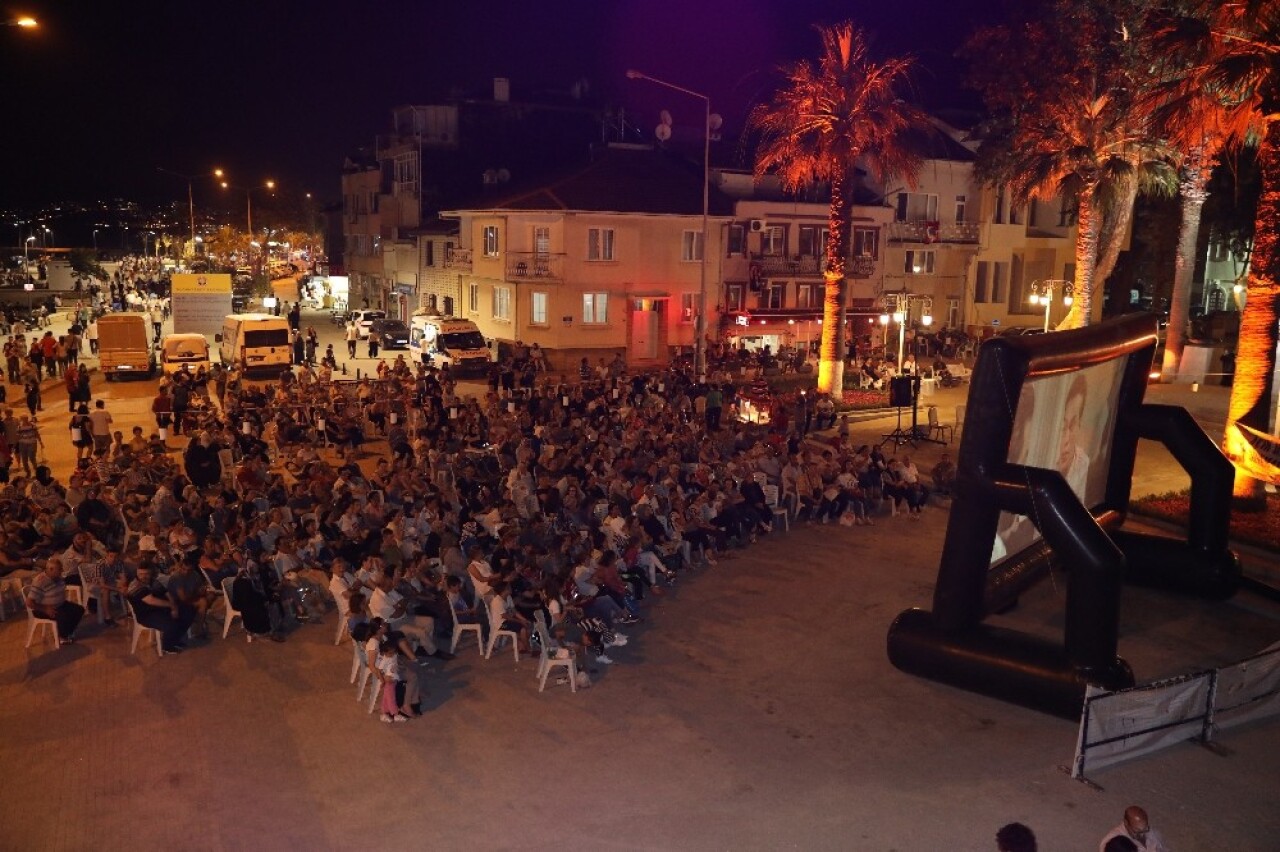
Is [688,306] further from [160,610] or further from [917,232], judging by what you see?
[160,610]

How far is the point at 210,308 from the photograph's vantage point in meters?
40.9

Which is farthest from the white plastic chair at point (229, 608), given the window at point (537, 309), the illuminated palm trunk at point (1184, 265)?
the illuminated palm trunk at point (1184, 265)

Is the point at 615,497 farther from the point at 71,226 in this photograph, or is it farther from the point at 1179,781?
the point at 71,226

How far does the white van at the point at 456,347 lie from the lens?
37.2m

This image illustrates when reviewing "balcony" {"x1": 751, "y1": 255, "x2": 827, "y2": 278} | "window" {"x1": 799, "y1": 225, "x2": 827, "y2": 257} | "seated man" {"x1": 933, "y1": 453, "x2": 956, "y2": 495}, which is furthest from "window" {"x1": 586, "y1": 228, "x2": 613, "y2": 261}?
"seated man" {"x1": 933, "y1": 453, "x2": 956, "y2": 495}

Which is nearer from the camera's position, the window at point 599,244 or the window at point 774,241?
the window at point 599,244

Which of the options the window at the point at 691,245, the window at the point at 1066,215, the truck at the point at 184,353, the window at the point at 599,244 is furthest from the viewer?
the window at the point at 1066,215

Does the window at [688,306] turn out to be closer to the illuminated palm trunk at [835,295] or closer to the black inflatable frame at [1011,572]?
the illuminated palm trunk at [835,295]

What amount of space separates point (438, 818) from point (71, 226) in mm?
118794

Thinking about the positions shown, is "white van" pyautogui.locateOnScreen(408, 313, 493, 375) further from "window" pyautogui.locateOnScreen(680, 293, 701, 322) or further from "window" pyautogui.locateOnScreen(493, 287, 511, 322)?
"window" pyautogui.locateOnScreen(680, 293, 701, 322)

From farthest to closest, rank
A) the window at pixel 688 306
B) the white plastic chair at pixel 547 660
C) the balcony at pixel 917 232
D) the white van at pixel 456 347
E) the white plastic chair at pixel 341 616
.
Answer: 1. the balcony at pixel 917 232
2. the window at pixel 688 306
3. the white van at pixel 456 347
4. the white plastic chair at pixel 341 616
5. the white plastic chair at pixel 547 660

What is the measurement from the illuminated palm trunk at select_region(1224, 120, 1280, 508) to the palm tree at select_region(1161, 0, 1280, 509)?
18mm

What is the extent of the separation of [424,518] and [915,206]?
39.7m

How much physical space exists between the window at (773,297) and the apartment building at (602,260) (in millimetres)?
2382
